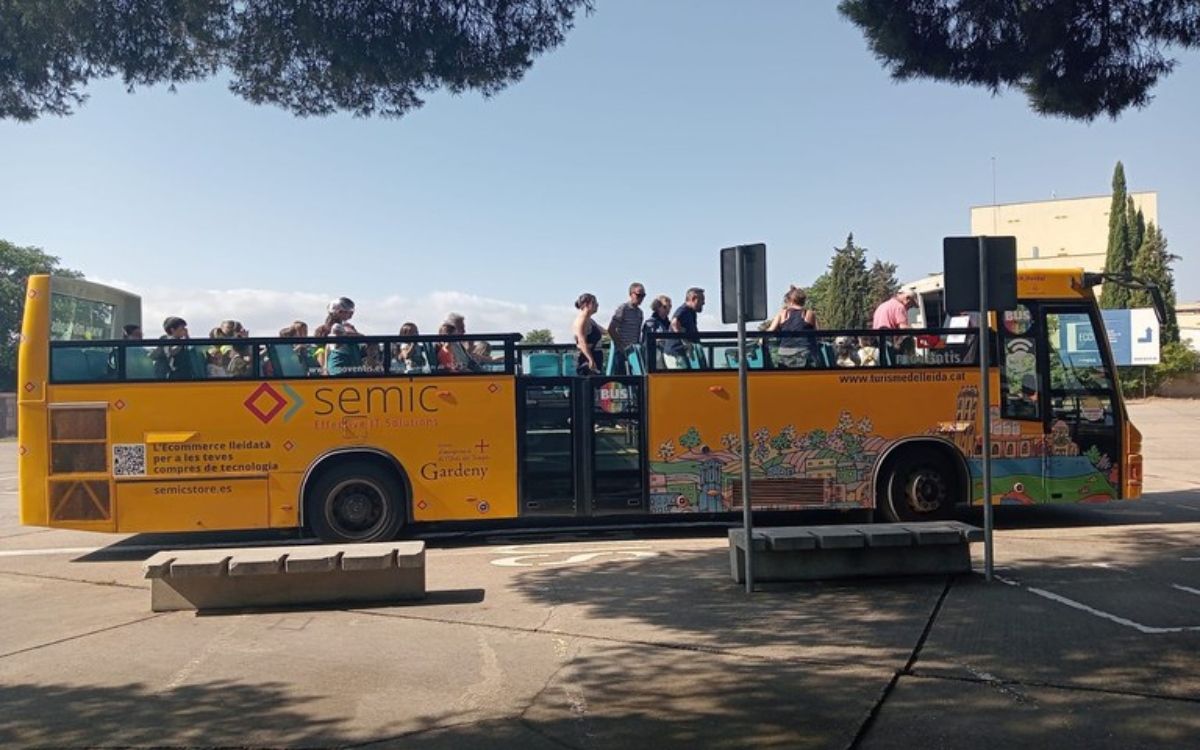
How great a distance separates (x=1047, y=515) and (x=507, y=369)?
23.7 ft

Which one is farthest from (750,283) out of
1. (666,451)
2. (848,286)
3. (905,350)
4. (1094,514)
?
(848,286)

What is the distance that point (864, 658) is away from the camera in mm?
6188

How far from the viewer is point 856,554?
8.33m

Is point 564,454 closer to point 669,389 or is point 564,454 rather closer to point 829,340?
point 669,389

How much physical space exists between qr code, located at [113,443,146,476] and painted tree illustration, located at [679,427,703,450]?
18.9 ft

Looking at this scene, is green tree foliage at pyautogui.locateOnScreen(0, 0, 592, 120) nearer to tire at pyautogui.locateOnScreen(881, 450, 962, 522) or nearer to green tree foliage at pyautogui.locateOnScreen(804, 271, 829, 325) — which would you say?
tire at pyautogui.locateOnScreen(881, 450, 962, 522)

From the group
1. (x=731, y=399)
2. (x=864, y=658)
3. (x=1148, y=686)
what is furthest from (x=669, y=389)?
(x=1148, y=686)

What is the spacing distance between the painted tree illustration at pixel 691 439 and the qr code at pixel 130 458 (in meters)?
5.76

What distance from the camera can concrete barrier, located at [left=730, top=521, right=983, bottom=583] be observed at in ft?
27.0

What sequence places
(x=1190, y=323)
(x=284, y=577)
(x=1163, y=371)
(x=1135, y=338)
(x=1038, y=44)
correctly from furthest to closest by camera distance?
(x=1190, y=323) < (x=1163, y=371) < (x=1135, y=338) < (x=1038, y=44) < (x=284, y=577)

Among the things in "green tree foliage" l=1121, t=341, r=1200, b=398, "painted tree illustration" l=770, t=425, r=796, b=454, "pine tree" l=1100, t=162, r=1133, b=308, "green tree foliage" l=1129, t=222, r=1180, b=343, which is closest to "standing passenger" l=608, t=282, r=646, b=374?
"painted tree illustration" l=770, t=425, r=796, b=454

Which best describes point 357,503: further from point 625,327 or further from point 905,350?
point 905,350

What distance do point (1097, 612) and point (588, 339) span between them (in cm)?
619

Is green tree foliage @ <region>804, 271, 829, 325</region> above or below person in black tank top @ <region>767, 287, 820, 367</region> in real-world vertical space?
above
